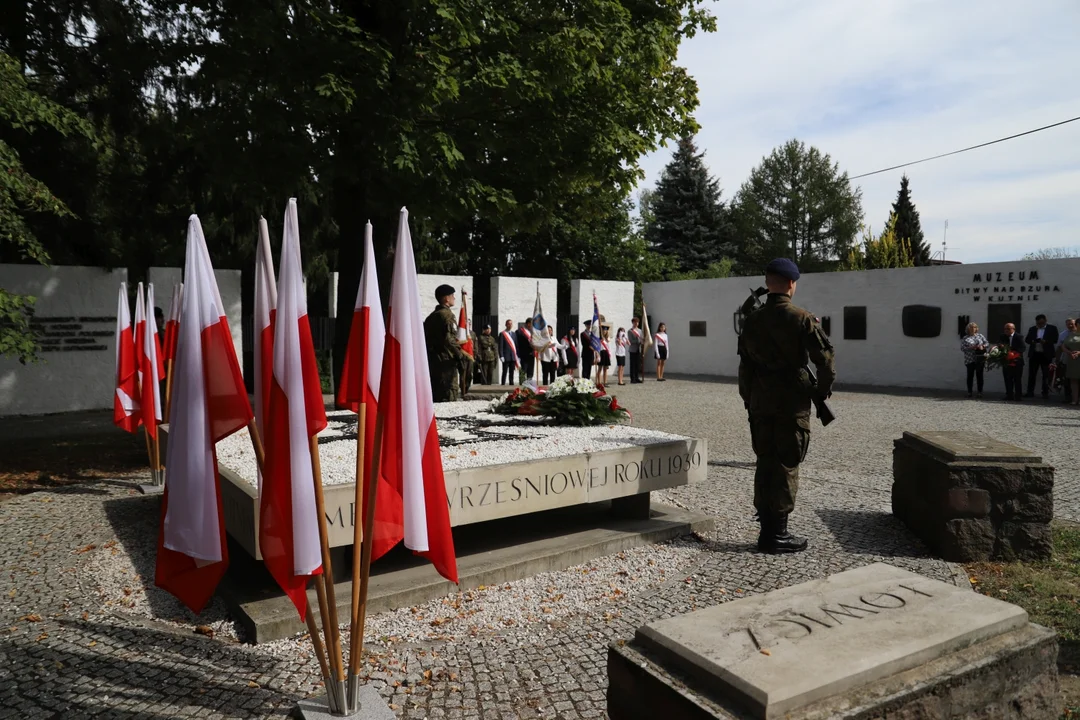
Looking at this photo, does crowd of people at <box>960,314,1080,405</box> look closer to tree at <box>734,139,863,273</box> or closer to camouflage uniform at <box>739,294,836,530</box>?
camouflage uniform at <box>739,294,836,530</box>

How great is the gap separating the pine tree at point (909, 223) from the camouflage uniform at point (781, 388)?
2120 inches

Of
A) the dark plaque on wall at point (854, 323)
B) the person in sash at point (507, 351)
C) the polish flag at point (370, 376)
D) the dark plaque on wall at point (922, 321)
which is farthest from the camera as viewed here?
the dark plaque on wall at point (854, 323)

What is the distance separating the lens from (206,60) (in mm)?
8812

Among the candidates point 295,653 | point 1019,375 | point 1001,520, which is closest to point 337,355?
point 295,653

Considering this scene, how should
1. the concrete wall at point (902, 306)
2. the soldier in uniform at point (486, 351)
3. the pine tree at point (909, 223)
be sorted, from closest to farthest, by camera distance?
the concrete wall at point (902, 306), the soldier in uniform at point (486, 351), the pine tree at point (909, 223)

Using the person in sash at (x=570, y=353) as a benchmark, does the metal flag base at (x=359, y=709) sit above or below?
below

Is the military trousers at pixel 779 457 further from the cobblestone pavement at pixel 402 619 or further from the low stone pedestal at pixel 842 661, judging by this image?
the low stone pedestal at pixel 842 661

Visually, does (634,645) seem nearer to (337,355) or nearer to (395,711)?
(395,711)

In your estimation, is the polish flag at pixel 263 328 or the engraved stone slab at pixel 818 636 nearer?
the engraved stone slab at pixel 818 636

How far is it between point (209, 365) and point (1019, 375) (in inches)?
688

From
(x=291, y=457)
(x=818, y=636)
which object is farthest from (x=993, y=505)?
(x=291, y=457)

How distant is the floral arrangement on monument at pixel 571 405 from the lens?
6949 millimetres

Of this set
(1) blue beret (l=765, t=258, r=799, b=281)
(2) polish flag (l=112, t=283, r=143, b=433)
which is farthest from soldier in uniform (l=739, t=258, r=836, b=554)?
(2) polish flag (l=112, t=283, r=143, b=433)

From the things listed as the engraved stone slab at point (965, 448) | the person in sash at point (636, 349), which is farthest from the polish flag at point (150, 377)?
the person in sash at point (636, 349)
